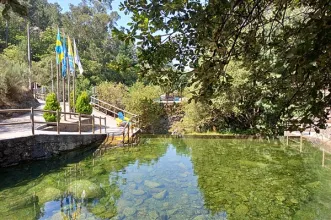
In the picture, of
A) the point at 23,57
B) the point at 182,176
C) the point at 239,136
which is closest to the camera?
the point at 182,176

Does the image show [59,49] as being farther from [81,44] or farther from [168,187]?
[81,44]

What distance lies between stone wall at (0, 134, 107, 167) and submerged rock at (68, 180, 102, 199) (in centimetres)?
242

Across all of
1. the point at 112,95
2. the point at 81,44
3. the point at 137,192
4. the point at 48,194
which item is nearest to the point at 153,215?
the point at 137,192

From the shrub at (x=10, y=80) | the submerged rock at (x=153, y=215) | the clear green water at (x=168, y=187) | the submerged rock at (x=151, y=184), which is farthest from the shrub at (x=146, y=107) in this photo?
the submerged rock at (x=153, y=215)

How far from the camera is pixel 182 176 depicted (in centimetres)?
748

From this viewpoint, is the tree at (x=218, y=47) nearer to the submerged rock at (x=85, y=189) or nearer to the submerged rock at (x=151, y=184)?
the submerged rock at (x=85, y=189)

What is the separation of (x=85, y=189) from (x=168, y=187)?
1.97 meters

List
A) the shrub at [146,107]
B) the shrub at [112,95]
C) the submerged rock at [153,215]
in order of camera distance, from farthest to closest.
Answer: the shrub at [112,95]
the shrub at [146,107]
the submerged rock at [153,215]

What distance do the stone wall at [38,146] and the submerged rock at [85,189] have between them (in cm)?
242

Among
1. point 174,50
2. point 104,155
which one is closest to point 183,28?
point 174,50

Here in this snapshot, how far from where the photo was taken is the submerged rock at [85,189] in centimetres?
593

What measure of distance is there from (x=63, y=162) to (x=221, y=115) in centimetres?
984

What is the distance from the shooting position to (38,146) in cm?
841

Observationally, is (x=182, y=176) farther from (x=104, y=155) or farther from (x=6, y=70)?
(x=6, y=70)
